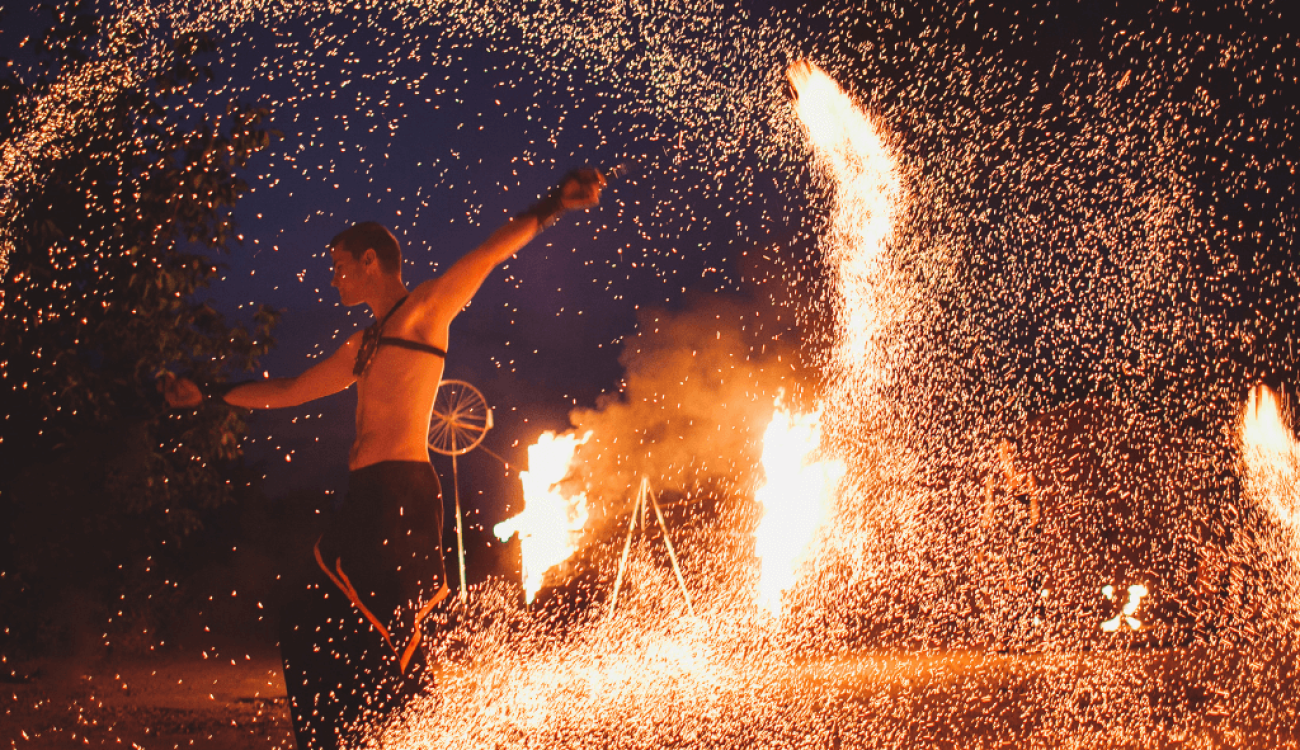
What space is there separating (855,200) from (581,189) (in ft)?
20.9

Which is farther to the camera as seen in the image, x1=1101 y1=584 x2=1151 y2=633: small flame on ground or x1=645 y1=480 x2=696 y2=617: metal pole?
x1=645 y1=480 x2=696 y2=617: metal pole

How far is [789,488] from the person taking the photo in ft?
31.3

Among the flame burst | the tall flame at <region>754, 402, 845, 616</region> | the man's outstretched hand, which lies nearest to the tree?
the man's outstretched hand

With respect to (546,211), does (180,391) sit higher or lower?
lower

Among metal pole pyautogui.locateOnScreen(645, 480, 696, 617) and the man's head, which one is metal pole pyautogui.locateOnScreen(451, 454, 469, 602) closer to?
the man's head

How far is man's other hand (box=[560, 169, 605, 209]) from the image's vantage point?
2.30 meters

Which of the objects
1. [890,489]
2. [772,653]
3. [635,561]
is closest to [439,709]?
[772,653]

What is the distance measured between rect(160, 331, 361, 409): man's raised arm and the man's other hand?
0.74 meters

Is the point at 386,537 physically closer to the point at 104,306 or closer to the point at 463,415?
the point at 104,306

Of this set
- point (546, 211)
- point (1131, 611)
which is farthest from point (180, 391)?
point (1131, 611)

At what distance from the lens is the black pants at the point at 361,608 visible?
7.45 feet

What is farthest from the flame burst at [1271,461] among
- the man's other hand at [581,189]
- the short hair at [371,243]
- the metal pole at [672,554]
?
the short hair at [371,243]

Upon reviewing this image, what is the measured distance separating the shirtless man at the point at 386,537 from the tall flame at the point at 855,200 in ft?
17.4

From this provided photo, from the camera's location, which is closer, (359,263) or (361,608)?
(361,608)
